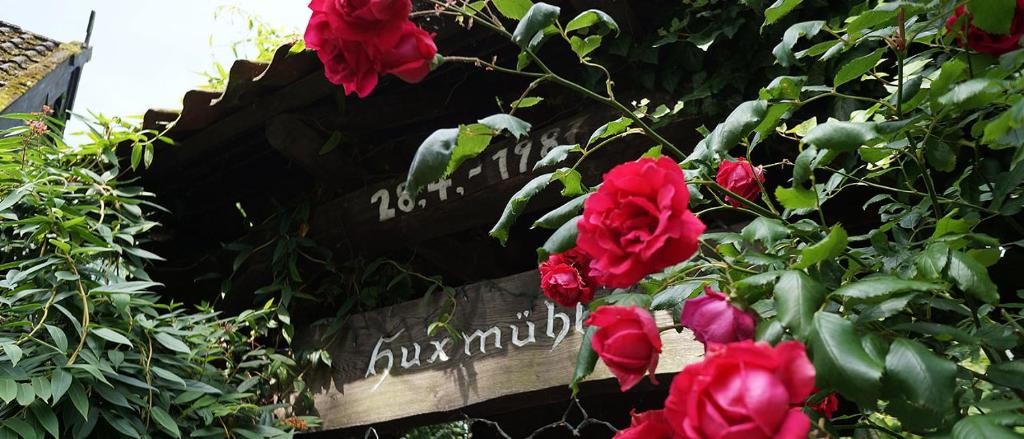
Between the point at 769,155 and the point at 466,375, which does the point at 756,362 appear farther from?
the point at 466,375

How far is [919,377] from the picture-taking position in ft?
1.84

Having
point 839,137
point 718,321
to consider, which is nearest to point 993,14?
point 839,137

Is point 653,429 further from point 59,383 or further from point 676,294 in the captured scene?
point 59,383

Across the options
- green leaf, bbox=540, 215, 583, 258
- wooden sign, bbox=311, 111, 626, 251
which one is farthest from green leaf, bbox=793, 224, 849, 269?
wooden sign, bbox=311, 111, 626, 251

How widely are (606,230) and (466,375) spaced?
3.62ft

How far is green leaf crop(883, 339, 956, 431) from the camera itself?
0.55 metres

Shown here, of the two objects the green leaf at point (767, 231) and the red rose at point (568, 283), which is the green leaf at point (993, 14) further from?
the red rose at point (568, 283)

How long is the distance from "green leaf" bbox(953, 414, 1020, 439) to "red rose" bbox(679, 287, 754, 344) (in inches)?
6.0

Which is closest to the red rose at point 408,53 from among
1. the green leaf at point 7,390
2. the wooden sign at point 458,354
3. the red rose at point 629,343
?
the red rose at point 629,343

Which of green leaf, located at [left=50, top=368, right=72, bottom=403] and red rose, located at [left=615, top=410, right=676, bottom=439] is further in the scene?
green leaf, located at [left=50, top=368, right=72, bottom=403]

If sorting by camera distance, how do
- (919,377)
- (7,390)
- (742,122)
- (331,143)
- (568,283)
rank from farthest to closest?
(331,143) → (7,390) → (568,283) → (742,122) → (919,377)

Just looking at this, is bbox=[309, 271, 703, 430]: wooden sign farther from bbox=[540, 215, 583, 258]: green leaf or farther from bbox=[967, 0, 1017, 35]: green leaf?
bbox=[967, 0, 1017, 35]: green leaf

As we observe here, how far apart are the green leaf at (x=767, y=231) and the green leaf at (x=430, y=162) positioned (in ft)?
0.97

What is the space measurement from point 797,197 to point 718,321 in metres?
0.20
